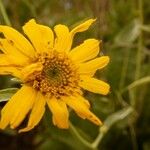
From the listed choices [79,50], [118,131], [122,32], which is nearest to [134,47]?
[122,32]

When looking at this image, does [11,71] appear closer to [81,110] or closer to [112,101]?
[81,110]

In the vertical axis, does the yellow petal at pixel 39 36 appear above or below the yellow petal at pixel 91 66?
above

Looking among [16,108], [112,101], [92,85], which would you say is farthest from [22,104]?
[112,101]

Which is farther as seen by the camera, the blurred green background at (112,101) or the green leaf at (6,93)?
the blurred green background at (112,101)

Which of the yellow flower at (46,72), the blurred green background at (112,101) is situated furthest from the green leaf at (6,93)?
the blurred green background at (112,101)

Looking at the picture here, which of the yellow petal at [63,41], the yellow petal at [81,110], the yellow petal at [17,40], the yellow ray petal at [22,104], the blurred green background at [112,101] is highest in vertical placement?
the yellow petal at [17,40]

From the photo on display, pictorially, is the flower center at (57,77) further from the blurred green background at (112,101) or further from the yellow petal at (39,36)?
the blurred green background at (112,101)

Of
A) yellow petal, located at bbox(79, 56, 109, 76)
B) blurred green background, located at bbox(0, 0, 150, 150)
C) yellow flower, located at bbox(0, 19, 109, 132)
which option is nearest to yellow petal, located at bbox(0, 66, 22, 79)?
yellow flower, located at bbox(0, 19, 109, 132)
